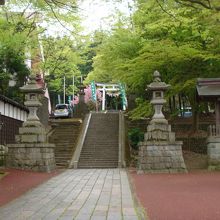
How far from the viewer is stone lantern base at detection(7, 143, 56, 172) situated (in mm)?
21094

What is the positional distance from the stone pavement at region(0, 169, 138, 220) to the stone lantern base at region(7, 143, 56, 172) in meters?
6.15

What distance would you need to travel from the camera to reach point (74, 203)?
34.3 feet

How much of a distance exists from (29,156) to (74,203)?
1120 cm

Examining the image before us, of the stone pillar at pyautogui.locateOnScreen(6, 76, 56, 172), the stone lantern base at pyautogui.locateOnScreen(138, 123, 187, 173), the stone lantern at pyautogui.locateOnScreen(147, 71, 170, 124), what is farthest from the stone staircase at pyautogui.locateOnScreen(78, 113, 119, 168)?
the stone lantern at pyautogui.locateOnScreen(147, 71, 170, 124)

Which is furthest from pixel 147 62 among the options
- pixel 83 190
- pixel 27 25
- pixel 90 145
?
pixel 83 190

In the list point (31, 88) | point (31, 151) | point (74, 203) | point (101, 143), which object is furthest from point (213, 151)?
point (74, 203)

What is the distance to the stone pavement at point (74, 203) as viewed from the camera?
873 centimetres

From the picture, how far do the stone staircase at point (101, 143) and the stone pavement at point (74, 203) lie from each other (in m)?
9.35

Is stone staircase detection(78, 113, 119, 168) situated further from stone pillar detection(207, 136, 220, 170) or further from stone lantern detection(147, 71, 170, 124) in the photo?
stone pillar detection(207, 136, 220, 170)

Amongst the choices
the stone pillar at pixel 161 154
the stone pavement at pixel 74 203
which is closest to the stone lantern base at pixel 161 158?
the stone pillar at pixel 161 154

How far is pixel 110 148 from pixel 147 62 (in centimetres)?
655

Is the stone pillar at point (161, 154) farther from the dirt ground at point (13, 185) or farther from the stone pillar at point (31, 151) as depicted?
the dirt ground at point (13, 185)

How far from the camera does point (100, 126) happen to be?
106 feet

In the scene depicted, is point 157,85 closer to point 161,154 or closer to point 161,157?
point 161,154
